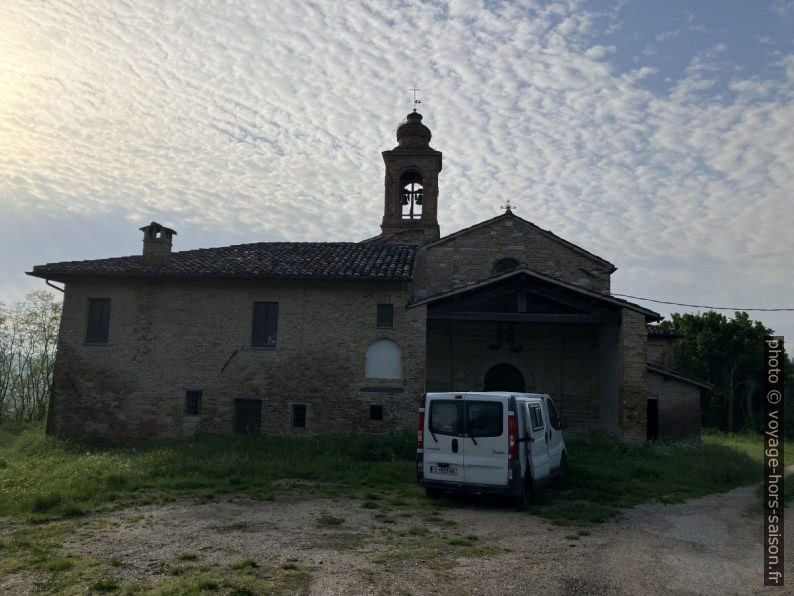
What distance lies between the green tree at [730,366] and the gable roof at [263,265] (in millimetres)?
20077

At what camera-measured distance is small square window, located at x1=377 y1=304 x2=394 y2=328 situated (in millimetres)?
15469

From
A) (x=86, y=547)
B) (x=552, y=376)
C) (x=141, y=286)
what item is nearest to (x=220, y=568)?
(x=86, y=547)

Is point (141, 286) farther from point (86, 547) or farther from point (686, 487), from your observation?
point (686, 487)

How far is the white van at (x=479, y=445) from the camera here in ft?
27.7

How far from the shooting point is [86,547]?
6176 millimetres

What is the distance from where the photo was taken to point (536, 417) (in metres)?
9.50

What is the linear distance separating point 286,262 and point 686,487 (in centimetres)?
1109

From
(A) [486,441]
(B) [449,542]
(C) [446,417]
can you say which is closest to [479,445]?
(A) [486,441]

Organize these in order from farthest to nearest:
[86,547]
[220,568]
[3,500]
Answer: [3,500] → [86,547] → [220,568]

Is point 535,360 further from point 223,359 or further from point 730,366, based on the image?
point 730,366

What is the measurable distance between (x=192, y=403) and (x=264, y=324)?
2773mm

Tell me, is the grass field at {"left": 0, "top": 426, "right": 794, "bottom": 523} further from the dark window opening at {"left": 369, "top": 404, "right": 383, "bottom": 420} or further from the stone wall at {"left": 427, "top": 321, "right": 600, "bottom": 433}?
the stone wall at {"left": 427, "top": 321, "right": 600, "bottom": 433}

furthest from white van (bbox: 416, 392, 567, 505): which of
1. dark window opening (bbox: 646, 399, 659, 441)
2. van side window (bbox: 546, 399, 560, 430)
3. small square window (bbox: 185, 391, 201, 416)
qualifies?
dark window opening (bbox: 646, 399, 659, 441)

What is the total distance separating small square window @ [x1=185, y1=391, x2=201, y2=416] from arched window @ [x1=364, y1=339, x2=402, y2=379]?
177 inches
